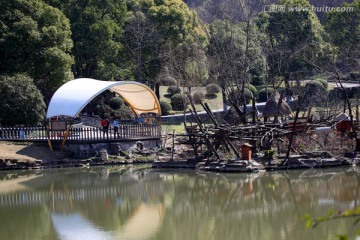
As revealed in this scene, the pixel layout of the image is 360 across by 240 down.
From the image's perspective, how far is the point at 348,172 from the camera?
78.6ft

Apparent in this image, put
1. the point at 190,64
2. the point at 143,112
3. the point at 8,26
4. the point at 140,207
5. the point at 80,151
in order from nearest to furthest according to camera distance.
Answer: the point at 140,207
the point at 80,151
the point at 8,26
the point at 143,112
the point at 190,64

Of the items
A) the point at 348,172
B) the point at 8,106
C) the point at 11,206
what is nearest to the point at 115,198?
the point at 11,206

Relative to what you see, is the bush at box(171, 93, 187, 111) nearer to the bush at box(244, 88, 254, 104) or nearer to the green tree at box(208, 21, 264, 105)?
the green tree at box(208, 21, 264, 105)

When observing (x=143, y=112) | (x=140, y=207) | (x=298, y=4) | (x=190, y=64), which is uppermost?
(x=298, y=4)

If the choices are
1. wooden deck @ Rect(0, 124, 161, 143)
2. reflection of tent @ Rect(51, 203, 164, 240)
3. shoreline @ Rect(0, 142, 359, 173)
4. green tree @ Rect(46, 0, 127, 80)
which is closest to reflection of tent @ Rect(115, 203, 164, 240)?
reflection of tent @ Rect(51, 203, 164, 240)

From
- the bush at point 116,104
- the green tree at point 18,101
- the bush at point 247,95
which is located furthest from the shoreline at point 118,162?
the bush at point 247,95

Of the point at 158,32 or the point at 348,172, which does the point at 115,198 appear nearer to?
the point at 348,172

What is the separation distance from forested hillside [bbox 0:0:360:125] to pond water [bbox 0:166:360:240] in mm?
6383

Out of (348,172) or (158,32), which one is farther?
(158,32)

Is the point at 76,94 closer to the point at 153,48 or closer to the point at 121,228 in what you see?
the point at 153,48

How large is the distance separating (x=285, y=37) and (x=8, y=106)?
26157 millimetres

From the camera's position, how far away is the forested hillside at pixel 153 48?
33.2 meters

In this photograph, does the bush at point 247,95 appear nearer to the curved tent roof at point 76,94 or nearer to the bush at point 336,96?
the bush at point 336,96

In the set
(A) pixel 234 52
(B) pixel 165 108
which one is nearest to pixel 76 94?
(A) pixel 234 52
